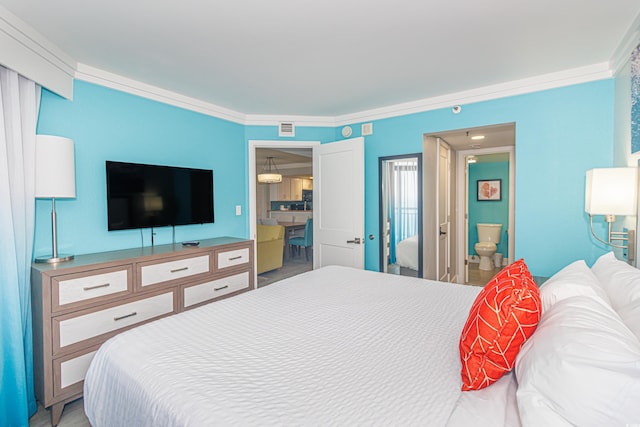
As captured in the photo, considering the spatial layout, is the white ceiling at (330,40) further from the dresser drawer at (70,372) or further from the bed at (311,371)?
the dresser drawer at (70,372)

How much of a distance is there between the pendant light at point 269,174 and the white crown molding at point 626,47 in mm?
6300

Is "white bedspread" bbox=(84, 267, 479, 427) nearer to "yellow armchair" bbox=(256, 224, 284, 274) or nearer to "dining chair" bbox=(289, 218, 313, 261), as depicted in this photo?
"yellow armchair" bbox=(256, 224, 284, 274)

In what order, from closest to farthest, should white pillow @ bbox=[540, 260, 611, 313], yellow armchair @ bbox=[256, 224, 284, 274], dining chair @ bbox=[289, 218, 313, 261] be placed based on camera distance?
1. white pillow @ bbox=[540, 260, 611, 313]
2. yellow armchair @ bbox=[256, 224, 284, 274]
3. dining chair @ bbox=[289, 218, 313, 261]

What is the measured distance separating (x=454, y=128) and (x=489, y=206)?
380cm

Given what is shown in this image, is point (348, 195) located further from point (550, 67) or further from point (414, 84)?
point (550, 67)

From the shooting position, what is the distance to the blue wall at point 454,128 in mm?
2496

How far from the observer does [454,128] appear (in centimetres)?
330

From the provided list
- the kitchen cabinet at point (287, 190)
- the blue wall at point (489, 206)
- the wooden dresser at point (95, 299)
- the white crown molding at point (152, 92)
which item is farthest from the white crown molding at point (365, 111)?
the kitchen cabinet at point (287, 190)

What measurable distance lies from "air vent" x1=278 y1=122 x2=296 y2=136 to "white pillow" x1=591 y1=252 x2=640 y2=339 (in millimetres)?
3334

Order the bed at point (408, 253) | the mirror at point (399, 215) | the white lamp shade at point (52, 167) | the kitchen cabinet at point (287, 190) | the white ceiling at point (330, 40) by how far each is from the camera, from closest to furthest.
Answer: the white ceiling at point (330, 40) → the white lamp shade at point (52, 167) → the mirror at point (399, 215) → the bed at point (408, 253) → the kitchen cabinet at point (287, 190)

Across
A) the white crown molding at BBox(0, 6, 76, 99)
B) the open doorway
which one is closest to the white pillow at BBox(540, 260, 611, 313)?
the open doorway

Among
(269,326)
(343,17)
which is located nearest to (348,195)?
(343,17)

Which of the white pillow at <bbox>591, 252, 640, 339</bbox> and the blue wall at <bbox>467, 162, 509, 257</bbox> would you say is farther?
the blue wall at <bbox>467, 162, 509, 257</bbox>

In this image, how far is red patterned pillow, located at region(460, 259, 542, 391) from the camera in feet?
3.39
